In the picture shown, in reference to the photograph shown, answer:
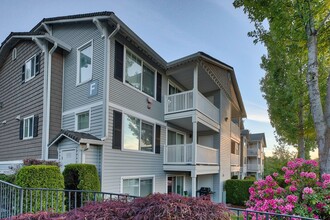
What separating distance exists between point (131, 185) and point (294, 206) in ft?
23.1

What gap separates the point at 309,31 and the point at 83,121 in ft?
29.6

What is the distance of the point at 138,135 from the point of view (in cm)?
1141

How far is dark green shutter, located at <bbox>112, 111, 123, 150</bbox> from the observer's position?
9703mm

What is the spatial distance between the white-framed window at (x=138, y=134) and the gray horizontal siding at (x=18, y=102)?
363cm

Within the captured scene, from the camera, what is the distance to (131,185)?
10.7m

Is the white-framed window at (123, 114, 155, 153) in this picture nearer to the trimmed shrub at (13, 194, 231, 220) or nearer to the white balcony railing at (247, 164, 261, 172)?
the trimmed shrub at (13, 194, 231, 220)

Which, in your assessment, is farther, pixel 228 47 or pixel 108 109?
pixel 228 47

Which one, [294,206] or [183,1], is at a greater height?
[183,1]

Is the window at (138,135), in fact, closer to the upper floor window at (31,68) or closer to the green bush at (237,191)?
the upper floor window at (31,68)

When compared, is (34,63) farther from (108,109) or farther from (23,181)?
(23,181)

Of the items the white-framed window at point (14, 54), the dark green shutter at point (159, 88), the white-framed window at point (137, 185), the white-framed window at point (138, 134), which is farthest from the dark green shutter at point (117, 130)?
the white-framed window at point (14, 54)

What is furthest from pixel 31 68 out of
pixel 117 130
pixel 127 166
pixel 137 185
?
pixel 137 185

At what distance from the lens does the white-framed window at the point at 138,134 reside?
34.9ft

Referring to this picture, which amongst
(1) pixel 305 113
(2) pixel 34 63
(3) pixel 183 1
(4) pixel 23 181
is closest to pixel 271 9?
(3) pixel 183 1
